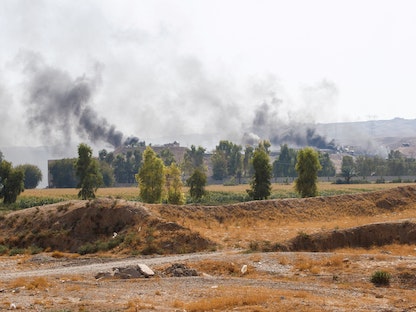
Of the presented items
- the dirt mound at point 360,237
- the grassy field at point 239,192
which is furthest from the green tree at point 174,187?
the dirt mound at point 360,237

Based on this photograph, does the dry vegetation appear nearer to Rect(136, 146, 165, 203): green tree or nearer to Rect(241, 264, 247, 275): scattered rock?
Rect(241, 264, 247, 275): scattered rock

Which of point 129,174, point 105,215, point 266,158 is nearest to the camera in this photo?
point 105,215

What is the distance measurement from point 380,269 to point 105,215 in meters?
27.3

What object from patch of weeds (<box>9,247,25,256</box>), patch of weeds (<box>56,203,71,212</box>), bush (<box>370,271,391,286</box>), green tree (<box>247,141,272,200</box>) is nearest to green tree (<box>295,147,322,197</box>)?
green tree (<box>247,141,272,200</box>)

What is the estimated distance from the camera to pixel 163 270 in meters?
31.5

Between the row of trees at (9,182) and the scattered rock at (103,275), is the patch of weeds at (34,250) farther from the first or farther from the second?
the row of trees at (9,182)

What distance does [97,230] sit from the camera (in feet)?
156

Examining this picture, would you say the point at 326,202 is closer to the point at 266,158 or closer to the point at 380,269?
the point at 266,158

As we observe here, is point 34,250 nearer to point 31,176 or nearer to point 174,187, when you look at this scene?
point 174,187

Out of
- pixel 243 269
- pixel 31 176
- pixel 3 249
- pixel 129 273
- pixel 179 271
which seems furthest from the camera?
pixel 31 176

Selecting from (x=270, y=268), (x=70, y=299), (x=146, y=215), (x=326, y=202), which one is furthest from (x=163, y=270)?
(x=326, y=202)

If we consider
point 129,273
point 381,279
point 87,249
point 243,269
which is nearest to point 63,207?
point 87,249

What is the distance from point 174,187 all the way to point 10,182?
87.0 feet

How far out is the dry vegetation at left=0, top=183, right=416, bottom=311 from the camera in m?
21.8
